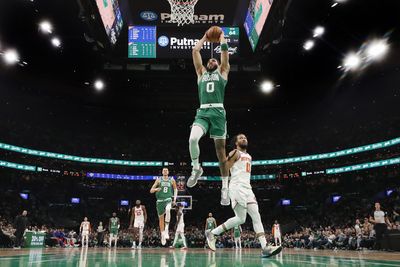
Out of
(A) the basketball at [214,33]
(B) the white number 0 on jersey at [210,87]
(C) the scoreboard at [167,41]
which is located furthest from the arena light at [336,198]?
(A) the basketball at [214,33]

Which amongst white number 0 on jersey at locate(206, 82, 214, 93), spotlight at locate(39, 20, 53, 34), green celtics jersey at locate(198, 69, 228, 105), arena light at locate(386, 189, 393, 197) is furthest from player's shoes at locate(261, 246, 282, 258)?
arena light at locate(386, 189, 393, 197)

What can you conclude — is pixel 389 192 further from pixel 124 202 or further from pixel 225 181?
pixel 225 181

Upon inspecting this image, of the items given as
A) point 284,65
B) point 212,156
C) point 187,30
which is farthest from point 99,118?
point 187,30

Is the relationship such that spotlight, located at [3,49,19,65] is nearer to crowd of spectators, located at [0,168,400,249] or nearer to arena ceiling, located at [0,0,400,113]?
arena ceiling, located at [0,0,400,113]

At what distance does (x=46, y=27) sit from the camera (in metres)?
17.4

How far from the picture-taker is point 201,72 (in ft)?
21.1

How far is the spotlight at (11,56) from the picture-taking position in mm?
21219

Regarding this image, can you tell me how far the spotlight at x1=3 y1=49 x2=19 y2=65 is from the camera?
21219 mm

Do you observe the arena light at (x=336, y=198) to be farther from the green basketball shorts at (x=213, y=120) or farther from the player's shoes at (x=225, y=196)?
the green basketball shorts at (x=213, y=120)

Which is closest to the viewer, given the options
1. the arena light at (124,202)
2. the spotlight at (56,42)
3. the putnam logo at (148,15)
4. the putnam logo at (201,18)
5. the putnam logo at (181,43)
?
the putnam logo at (181,43)

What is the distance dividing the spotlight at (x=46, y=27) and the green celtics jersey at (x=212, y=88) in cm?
1366

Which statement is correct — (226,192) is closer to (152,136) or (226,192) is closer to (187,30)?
(187,30)

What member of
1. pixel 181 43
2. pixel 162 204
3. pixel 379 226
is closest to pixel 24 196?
pixel 181 43

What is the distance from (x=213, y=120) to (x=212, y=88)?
0.55 meters
